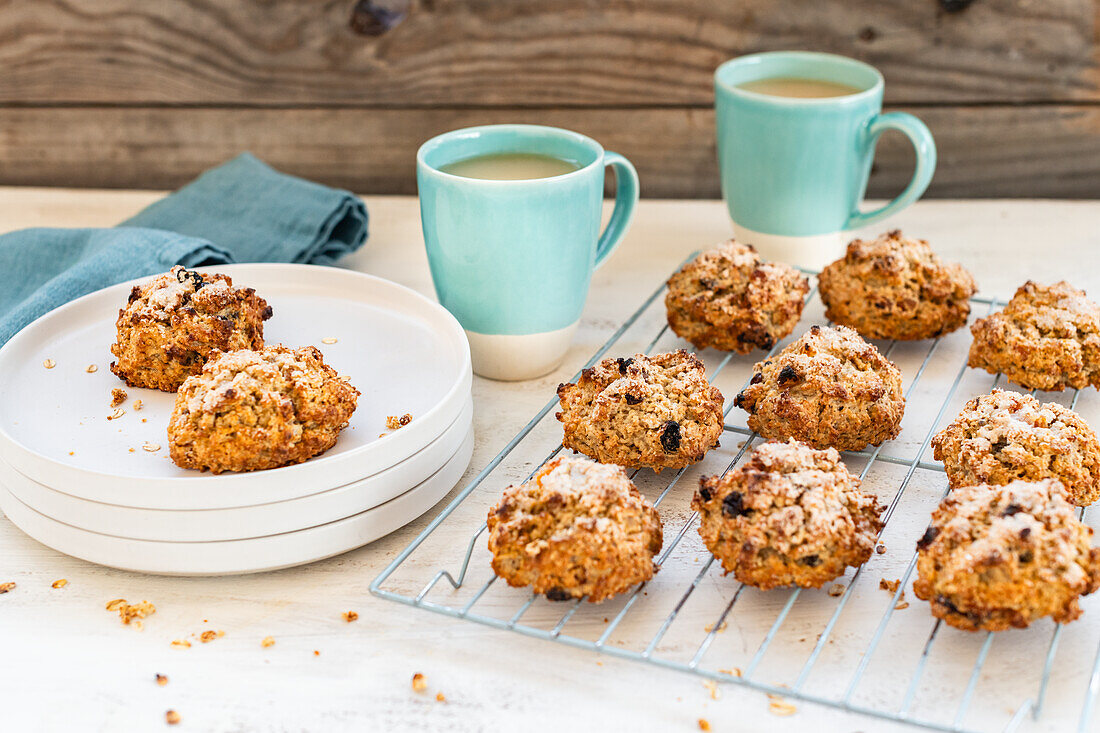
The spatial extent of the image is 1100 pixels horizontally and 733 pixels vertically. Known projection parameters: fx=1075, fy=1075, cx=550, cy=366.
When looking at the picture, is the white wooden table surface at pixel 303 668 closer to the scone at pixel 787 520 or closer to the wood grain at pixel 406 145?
the scone at pixel 787 520

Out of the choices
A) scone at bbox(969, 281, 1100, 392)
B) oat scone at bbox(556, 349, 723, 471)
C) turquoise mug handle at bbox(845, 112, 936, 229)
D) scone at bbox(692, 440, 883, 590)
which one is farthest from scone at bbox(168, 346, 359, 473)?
turquoise mug handle at bbox(845, 112, 936, 229)

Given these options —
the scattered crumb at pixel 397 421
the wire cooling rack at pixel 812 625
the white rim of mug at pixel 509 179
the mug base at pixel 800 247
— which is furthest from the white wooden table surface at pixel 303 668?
the mug base at pixel 800 247

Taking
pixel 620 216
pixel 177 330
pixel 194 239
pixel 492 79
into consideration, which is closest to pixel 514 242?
pixel 620 216

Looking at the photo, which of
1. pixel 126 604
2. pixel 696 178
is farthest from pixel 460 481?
pixel 696 178

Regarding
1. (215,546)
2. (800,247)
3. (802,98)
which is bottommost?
(800,247)

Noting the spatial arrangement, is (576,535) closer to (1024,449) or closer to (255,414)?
(255,414)
